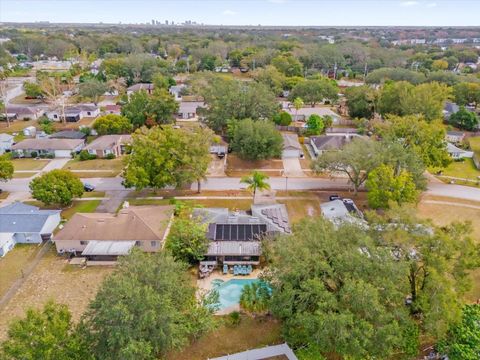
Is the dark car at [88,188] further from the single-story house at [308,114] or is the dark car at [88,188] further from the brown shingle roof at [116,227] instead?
the single-story house at [308,114]

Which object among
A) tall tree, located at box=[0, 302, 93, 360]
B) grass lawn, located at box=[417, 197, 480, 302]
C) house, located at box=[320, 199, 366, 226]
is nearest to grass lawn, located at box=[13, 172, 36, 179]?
tall tree, located at box=[0, 302, 93, 360]

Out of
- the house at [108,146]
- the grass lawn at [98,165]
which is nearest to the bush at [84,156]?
the grass lawn at [98,165]

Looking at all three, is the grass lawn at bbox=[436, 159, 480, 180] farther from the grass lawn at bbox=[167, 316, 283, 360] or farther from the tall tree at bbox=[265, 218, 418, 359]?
the grass lawn at bbox=[167, 316, 283, 360]

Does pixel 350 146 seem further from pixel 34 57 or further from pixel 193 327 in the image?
pixel 34 57

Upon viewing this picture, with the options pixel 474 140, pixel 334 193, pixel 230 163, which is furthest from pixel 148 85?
pixel 474 140

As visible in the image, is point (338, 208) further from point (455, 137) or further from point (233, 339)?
point (455, 137)

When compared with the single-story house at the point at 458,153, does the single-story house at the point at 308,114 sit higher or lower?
higher

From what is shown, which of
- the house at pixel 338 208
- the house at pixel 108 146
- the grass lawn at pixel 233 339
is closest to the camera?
the grass lawn at pixel 233 339
